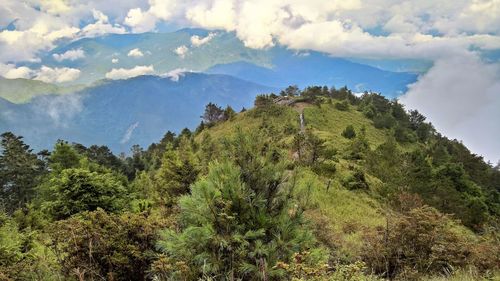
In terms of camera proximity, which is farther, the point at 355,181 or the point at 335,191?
the point at 355,181

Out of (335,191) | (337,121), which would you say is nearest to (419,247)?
(335,191)

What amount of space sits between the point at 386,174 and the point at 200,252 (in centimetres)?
A: 3537

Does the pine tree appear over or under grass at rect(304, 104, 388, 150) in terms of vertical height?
under

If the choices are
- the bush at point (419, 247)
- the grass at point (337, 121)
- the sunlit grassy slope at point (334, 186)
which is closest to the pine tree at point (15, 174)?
the sunlit grassy slope at point (334, 186)

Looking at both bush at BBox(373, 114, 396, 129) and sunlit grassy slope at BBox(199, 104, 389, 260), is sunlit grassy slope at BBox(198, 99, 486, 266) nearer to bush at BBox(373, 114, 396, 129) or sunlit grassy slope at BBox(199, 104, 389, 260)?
sunlit grassy slope at BBox(199, 104, 389, 260)

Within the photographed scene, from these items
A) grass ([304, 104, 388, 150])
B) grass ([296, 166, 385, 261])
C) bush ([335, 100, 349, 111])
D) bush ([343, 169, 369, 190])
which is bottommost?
grass ([296, 166, 385, 261])

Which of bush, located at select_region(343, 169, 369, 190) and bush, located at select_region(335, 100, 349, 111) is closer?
bush, located at select_region(343, 169, 369, 190)

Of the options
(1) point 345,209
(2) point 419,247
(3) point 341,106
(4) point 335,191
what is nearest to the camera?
(2) point 419,247

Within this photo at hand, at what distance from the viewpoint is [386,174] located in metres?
39.1

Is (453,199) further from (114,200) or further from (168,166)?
(114,200)

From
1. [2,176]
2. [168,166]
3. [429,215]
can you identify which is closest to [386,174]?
[168,166]

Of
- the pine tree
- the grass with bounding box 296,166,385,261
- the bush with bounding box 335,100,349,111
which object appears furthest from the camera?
the bush with bounding box 335,100,349,111

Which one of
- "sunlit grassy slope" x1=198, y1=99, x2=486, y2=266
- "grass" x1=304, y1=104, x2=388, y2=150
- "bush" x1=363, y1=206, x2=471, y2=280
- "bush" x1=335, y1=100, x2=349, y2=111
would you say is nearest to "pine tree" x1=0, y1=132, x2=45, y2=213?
"sunlit grassy slope" x1=198, y1=99, x2=486, y2=266

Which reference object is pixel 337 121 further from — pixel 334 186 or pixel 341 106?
pixel 334 186
